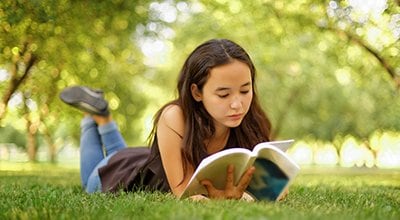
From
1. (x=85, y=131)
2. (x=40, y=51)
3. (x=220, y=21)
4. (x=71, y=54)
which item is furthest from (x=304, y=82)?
(x=85, y=131)

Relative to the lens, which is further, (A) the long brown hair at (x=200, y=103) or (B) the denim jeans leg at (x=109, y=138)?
(B) the denim jeans leg at (x=109, y=138)

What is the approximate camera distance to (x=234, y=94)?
3639 mm

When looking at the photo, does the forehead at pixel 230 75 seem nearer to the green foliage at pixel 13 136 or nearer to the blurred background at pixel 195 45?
the blurred background at pixel 195 45

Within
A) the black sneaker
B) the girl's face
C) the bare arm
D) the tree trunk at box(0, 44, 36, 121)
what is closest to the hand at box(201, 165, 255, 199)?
the bare arm

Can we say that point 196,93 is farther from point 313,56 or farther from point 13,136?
point 13,136

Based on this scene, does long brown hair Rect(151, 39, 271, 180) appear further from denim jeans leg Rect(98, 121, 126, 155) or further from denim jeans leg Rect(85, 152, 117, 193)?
denim jeans leg Rect(98, 121, 126, 155)

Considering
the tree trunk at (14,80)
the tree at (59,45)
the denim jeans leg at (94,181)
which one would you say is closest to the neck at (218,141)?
the denim jeans leg at (94,181)

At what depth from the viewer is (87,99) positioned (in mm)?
6137

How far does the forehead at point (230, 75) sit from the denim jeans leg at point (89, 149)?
2.56 meters

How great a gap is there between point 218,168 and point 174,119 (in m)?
0.72

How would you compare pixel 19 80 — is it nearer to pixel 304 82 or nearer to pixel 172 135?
pixel 172 135

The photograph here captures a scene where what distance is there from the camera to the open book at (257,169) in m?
3.12

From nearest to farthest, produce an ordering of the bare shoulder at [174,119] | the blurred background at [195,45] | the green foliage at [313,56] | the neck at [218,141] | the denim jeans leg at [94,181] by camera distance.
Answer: the bare shoulder at [174,119], the neck at [218,141], the denim jeans leg at [94,181], the blurred background at [195,45], the green foliage at [313,56]

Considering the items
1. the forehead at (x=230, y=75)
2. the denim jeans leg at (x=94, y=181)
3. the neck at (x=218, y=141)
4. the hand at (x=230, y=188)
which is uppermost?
the forehead at (x=230, y=75)
